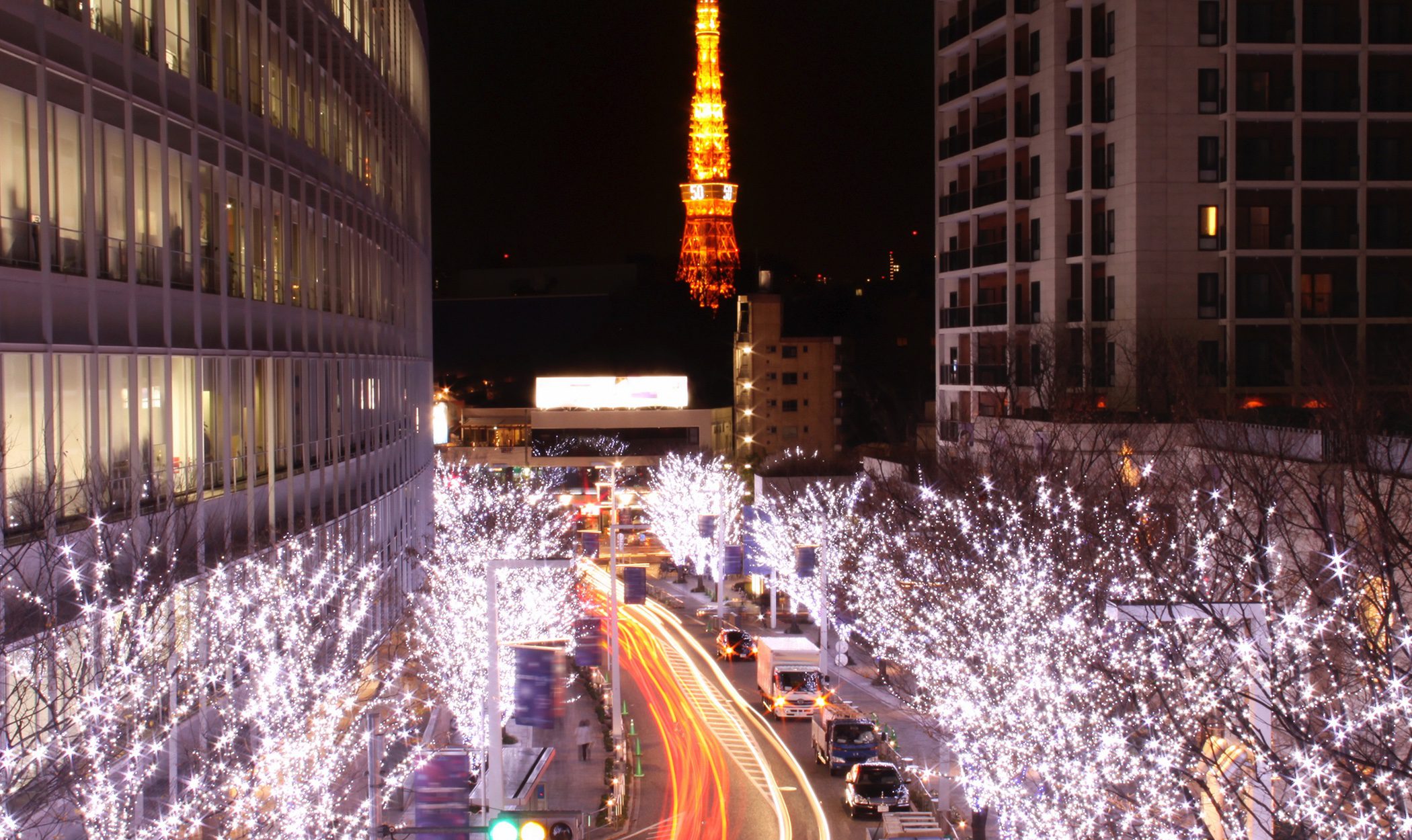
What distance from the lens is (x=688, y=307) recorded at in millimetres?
80438

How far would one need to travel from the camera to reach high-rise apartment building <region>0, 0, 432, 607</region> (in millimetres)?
11055

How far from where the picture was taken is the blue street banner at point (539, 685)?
13.9m

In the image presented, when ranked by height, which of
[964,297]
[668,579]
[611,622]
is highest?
[964,297]

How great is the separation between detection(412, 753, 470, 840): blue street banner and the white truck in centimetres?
1471

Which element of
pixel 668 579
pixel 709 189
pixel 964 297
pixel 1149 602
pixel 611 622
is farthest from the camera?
pixel 709 189

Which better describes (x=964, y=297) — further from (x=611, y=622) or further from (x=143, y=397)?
(x=143, y=397)

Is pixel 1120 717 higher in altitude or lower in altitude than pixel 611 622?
higher

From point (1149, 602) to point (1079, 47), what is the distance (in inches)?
1049

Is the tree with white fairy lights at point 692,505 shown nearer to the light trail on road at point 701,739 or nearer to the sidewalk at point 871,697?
the sidewalk at point 871,697

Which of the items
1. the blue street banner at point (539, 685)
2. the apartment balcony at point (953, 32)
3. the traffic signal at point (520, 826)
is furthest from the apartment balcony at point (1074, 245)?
the traffic signal at point (520, 826)

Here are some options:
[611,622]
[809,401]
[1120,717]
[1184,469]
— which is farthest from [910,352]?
[1120,717]

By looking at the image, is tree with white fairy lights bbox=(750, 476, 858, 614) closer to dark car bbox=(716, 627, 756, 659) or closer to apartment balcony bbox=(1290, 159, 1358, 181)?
dark car bbox=(716, 627, 756, 659)

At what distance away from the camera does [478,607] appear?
74.9 feet

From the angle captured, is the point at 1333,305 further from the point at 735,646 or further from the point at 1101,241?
the point at 735,646
